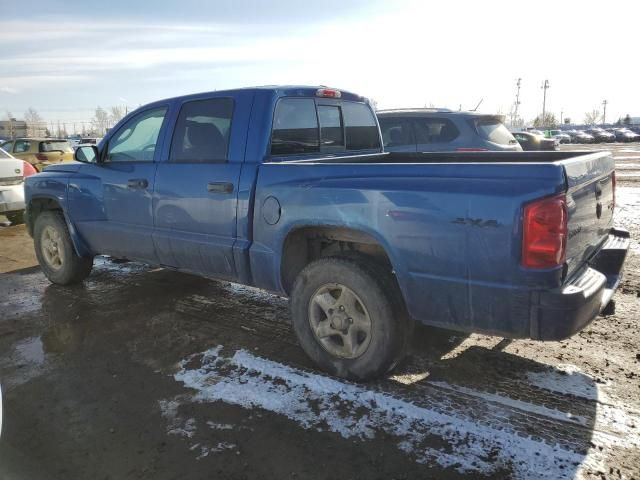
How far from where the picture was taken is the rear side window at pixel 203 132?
4047mm

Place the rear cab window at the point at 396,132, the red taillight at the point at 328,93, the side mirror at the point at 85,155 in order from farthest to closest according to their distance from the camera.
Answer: the rear cab window at the point at 396,132, the side mirror at the point at 85,155, the red taillight at the point at 328,93

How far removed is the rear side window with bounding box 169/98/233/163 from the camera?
13.3 ft

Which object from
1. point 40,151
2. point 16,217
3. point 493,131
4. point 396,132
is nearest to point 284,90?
point 396,132

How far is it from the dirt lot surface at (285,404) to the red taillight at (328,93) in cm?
197

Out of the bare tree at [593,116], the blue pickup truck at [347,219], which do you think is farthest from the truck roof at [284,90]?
the bare tree at [593,116]

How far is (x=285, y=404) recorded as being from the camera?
3135 mm

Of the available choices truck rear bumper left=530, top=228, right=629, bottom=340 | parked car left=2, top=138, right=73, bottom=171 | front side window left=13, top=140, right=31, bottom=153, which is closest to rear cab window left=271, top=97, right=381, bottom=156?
truck rear bumper left=530, top=228, right=629, bottom=340

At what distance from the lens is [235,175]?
12.4 feet

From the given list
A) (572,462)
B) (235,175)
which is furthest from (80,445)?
(572,462)

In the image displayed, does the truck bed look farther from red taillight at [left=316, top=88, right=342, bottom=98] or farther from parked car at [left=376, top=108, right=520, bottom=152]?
parked car at [left=376, top=108, right=520, bottom=152]

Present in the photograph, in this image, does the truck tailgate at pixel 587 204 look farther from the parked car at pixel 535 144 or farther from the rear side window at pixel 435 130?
the parked car at pixel 535 144

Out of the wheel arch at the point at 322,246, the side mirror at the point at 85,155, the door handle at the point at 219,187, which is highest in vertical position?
the side mirror at the point at 85,155

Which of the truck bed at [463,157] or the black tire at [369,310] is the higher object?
the truck bed at [463,157]

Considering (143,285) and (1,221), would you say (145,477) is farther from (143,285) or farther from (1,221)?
(1,221)
